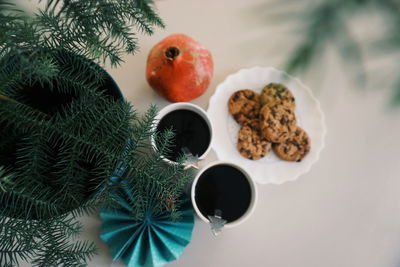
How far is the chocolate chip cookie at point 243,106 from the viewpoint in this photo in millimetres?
530

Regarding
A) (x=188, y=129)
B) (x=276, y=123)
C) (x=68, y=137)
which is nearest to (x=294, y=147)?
(x=276, y=123)

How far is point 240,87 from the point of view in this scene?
55 centimetres

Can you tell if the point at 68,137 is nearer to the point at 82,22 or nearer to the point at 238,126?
the point at 82,22

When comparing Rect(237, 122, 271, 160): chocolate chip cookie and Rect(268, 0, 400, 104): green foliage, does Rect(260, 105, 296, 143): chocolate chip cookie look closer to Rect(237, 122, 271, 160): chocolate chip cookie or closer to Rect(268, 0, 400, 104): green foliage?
Rect(237, 122, 271, 160): chocolate chip cookie

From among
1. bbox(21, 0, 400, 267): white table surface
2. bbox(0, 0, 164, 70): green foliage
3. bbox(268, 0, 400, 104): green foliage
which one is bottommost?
bbox(21, 0, 400, 267): white table surface

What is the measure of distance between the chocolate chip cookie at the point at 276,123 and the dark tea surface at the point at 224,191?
0.27ft

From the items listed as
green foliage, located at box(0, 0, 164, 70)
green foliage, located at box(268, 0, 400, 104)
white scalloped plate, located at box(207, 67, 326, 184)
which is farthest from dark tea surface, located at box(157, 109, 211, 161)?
green foliage, located at box(268, 0, 400, 104)

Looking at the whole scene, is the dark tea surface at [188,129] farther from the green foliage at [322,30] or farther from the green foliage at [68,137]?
the green foliage at [322,30]

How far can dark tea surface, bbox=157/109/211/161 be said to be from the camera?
0.48 m

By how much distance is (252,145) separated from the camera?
52 centimetres

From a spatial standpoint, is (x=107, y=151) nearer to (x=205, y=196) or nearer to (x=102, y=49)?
(x=102, y=49)

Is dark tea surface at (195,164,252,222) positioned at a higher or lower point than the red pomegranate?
lower

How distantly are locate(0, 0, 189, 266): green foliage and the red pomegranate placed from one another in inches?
5.4

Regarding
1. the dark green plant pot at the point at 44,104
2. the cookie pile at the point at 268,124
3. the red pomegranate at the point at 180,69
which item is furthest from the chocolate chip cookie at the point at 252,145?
the dark green plant pot at the point at 44,104
